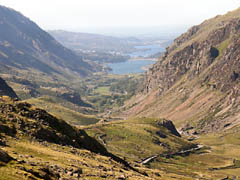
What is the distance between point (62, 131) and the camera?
112500 mm

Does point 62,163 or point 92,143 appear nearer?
point 62,163

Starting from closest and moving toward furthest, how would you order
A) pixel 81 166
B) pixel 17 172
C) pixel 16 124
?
pixel 17 172 → pixel 81 166 → pixel 16 124

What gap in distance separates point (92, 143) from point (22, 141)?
42.5m

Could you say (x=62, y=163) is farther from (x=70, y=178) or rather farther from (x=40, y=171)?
(x=40, y=171)

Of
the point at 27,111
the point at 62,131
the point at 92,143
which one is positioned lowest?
the point at 92,143

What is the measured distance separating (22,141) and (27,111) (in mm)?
21515

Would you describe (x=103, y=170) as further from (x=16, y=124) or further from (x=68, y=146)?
(x=16, y=124)

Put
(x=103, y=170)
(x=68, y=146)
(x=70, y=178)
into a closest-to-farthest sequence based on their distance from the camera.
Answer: (x=70, y=178) < (x=103, y=170) < (x=68, y=146)

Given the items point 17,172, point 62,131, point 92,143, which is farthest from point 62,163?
point 92,143

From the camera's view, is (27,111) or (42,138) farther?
(27,111)

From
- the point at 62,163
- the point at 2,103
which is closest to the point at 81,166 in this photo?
the point at 62,163

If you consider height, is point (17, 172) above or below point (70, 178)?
above

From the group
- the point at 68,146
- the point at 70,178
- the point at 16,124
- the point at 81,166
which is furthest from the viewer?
the point at 68,146

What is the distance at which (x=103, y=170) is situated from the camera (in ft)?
290
